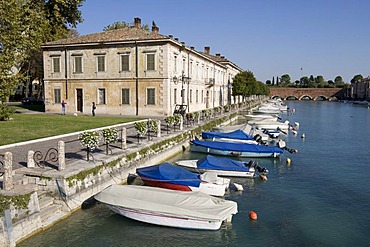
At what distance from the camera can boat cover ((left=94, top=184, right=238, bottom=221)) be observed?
10875mm

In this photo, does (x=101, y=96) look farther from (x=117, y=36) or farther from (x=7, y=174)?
(x=7, y=174)

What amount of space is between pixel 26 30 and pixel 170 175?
19619mm

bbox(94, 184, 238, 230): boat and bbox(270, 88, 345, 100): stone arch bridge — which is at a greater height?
bbox(270, 88, 345, 100): stone arch bridge

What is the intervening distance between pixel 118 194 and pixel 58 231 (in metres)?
2.27

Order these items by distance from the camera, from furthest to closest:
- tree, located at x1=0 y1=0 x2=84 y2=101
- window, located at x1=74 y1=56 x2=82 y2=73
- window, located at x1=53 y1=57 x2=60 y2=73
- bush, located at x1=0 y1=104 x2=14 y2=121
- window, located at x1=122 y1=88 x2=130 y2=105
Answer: window, located at x1=53 y1=57 x2=60 y2=73, window, located at x1=74 y1=56 x2=82 y2=73, window, located at x1=122 y1=88 x2=130 y2=105, bush, located at x1=0 y1=104 x2=14 y2=121, tree, located at x1=0 y1=0 x2=84 y2=101

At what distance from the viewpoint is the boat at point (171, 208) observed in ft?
35.7

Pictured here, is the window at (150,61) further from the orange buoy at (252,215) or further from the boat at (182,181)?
the orange buoy at (252,215)

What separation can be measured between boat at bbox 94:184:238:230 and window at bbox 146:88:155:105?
944 inches

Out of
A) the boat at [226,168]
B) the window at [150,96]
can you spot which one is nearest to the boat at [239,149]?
the boat at [226,168]

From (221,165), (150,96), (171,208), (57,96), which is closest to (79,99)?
(57,96)

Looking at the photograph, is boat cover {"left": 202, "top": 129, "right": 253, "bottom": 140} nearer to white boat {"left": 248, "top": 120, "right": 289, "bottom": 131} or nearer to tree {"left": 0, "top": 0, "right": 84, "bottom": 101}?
white boat {"left": 248, "top": 120, "right": 289, "bottom": 131}

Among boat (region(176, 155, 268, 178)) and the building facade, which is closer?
boat (region(176, 155, 268, 178))

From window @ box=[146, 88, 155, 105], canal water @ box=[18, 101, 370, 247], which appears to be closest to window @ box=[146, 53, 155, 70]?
window @ box=[146, 88, 155, 105]

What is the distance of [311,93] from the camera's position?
5891 inches
